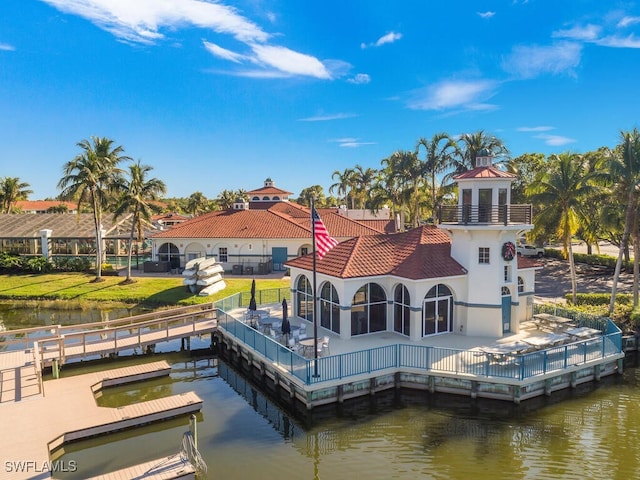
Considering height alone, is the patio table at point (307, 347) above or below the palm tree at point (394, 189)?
below

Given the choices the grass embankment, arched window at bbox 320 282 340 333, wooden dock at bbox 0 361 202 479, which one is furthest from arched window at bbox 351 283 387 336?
the grass embankment

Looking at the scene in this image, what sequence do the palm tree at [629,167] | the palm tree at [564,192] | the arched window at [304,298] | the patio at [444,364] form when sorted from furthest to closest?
1. the palm tree at [564,192]
2. the palm tree at [629,167]
3. the arched window at [304,298]
4. the patio at [444,364]

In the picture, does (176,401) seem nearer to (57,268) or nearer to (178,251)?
(178,251)

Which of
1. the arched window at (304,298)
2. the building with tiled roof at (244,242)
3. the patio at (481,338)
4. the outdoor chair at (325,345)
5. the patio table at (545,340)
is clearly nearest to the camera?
the outdoor chair at (325,345)

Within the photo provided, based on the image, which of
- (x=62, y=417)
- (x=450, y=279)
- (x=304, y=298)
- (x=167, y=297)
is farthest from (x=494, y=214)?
(x=167, y=297)

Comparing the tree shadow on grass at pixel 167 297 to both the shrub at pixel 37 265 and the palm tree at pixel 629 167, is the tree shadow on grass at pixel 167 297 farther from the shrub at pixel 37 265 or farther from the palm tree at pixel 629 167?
the palm tree at pixel 629 167

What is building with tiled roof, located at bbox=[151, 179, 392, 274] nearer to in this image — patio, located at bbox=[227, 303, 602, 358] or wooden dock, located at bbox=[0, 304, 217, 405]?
wooden dock, located at bbox=[0, 304, 217, 405]

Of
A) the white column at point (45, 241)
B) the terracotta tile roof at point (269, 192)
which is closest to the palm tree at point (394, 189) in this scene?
the terracotta tile roof at point (269, 192)

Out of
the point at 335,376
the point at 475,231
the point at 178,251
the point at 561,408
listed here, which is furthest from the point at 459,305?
the point at 178,251
